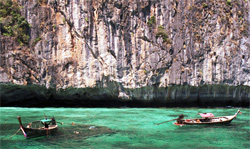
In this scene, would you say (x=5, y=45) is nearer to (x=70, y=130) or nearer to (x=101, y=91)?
(x=101, y=91)

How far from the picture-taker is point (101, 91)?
30.3 m

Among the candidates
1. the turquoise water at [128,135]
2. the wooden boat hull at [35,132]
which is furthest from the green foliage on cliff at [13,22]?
the wooden boat hull at [35,132]

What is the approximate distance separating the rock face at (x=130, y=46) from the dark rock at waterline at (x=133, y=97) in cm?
51

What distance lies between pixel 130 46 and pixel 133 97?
544 centimetres

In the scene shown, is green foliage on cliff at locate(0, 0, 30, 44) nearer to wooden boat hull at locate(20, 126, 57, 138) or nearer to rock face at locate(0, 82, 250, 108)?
rock face at locate(0, 82, 250, 108)

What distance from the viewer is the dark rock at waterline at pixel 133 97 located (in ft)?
98.7

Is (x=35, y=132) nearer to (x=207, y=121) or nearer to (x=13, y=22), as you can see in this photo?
(x=207, y=121)

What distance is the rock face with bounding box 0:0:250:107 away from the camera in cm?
2975

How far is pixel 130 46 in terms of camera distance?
31094 millimetres

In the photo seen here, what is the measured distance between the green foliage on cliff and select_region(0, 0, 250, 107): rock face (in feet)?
1.90

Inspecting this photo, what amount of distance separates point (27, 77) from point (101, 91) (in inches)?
295

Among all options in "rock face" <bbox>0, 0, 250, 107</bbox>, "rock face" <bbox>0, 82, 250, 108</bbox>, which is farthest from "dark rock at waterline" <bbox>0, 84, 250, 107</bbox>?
"rock face" <bbox>0, 0, 250, 107</bbox>

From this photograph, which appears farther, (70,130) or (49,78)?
(49,78)

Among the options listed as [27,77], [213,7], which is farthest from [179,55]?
[27,77]
